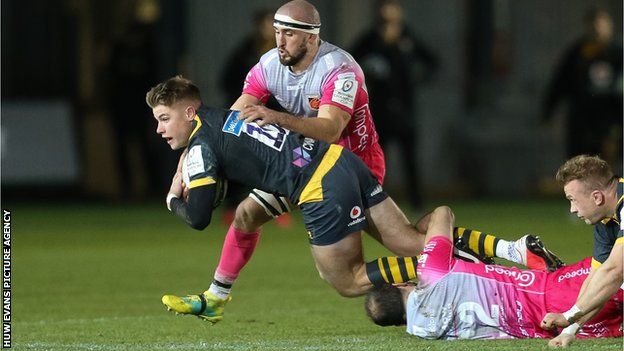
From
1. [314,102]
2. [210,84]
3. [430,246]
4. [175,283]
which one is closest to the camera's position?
[430,246]

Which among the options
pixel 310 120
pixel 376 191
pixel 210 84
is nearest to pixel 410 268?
pixel 376 191

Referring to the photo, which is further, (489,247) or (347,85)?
(347,85)

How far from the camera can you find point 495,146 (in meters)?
21.0

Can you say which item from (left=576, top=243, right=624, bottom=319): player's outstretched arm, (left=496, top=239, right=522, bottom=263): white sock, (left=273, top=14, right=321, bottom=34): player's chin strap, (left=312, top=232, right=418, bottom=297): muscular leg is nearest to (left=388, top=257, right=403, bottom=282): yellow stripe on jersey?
(left=312, top=232, right=418, bottom=297): muscular leg

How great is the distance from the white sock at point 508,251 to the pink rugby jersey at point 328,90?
1.08 m

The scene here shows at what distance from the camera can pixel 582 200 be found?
7.55 meters

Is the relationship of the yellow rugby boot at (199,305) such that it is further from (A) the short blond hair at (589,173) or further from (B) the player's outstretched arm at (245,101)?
(A) the short blond hair at (589,173)

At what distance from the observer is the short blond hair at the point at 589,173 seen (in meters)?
7.52

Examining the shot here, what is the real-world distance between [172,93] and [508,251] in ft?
7.10

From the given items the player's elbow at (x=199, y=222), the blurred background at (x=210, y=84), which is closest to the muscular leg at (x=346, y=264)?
the player's elbow at (x=199, y=222)

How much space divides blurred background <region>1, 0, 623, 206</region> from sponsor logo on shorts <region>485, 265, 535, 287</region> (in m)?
10.4

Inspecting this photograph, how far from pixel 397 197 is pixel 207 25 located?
3832mm

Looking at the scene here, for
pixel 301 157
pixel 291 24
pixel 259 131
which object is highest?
pixel 291 24

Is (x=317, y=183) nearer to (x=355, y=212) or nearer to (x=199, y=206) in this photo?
(x=355, y=212)
